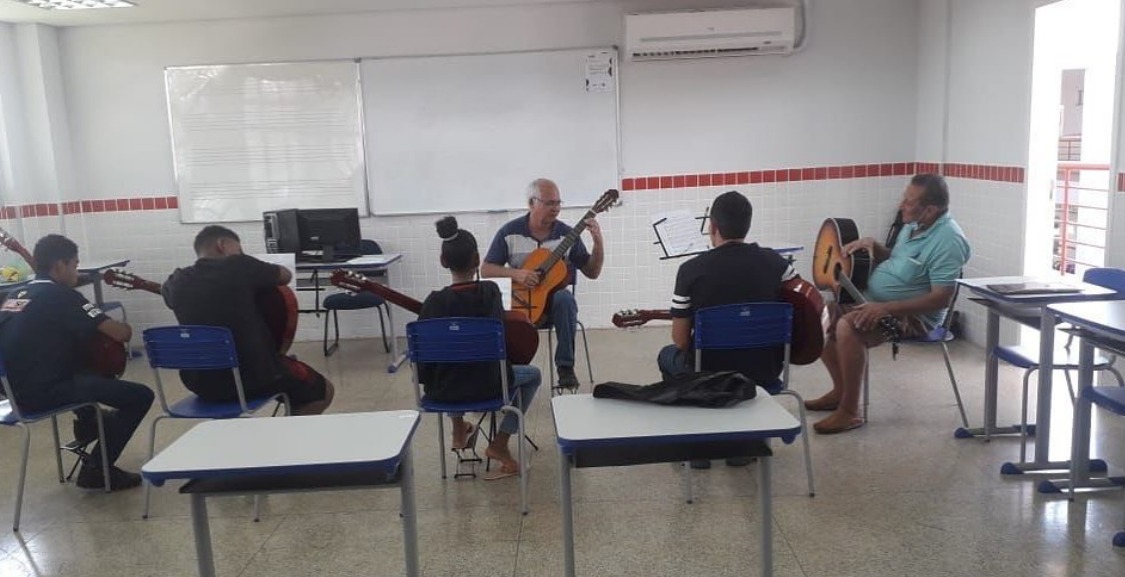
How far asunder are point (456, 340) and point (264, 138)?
4.23m

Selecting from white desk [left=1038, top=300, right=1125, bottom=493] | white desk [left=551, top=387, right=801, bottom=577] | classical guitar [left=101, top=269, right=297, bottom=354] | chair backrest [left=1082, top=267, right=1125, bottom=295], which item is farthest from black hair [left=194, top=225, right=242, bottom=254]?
chair backrest [left=1082, top=267, right=1125, bottom=295]

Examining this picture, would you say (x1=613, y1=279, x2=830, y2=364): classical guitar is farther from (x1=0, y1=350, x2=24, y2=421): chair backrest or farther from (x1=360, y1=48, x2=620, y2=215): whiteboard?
(x1=360, y1=48, x2=620, y2=215): whiteboard

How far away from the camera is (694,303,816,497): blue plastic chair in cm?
328

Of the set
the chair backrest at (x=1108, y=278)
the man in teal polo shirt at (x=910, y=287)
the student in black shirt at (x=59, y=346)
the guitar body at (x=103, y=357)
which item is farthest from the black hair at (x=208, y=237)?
the chair backrest at (x=1108, y=278)

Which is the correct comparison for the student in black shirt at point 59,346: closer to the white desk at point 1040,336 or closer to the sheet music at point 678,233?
the sheet music at point 678,233

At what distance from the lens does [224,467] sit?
2.08 metres

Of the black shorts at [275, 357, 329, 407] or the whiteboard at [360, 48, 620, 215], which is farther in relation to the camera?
the whiteboard at [360, 48, 620, 215]

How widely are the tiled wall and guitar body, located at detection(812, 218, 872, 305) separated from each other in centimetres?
205

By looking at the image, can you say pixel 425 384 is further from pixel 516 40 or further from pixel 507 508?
pixel 516 40

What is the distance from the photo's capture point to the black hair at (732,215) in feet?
11.0

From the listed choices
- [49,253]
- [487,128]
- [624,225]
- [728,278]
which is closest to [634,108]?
[624,225]

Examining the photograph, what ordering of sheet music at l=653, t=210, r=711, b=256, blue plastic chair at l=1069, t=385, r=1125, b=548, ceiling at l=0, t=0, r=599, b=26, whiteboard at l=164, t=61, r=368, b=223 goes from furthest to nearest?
whiteboard at l=164, t=61, r=368, b=223
ceiling at l=0, t=0, r=599, b=26
sheet music at l=653, t=210, r=711, b=256
blue plastic chair at l=1069, t=385, r=1125, b=548

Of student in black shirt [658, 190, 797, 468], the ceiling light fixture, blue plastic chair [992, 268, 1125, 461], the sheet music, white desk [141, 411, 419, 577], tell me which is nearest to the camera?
white desk [141, 411, 419, 577]

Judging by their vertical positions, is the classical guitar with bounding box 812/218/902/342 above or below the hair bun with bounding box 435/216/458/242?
below
